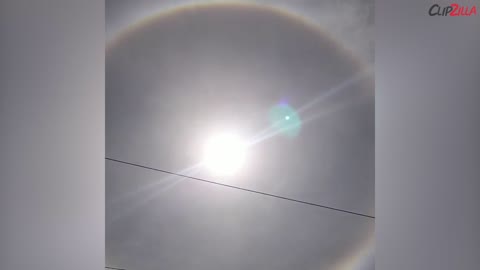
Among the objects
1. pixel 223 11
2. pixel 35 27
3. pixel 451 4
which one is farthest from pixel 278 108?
pixel 35 27

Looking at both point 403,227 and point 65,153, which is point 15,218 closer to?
point 65,153

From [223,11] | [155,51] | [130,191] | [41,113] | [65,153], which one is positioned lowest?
[130,191]

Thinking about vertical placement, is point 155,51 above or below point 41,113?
above

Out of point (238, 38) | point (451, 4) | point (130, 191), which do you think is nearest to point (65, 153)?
point (130, 191)

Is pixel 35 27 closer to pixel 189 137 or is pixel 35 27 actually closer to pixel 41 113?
pixel 41 113

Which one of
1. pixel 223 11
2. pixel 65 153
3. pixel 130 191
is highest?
pixel 223 11

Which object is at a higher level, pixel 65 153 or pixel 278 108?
pixel 278 108
